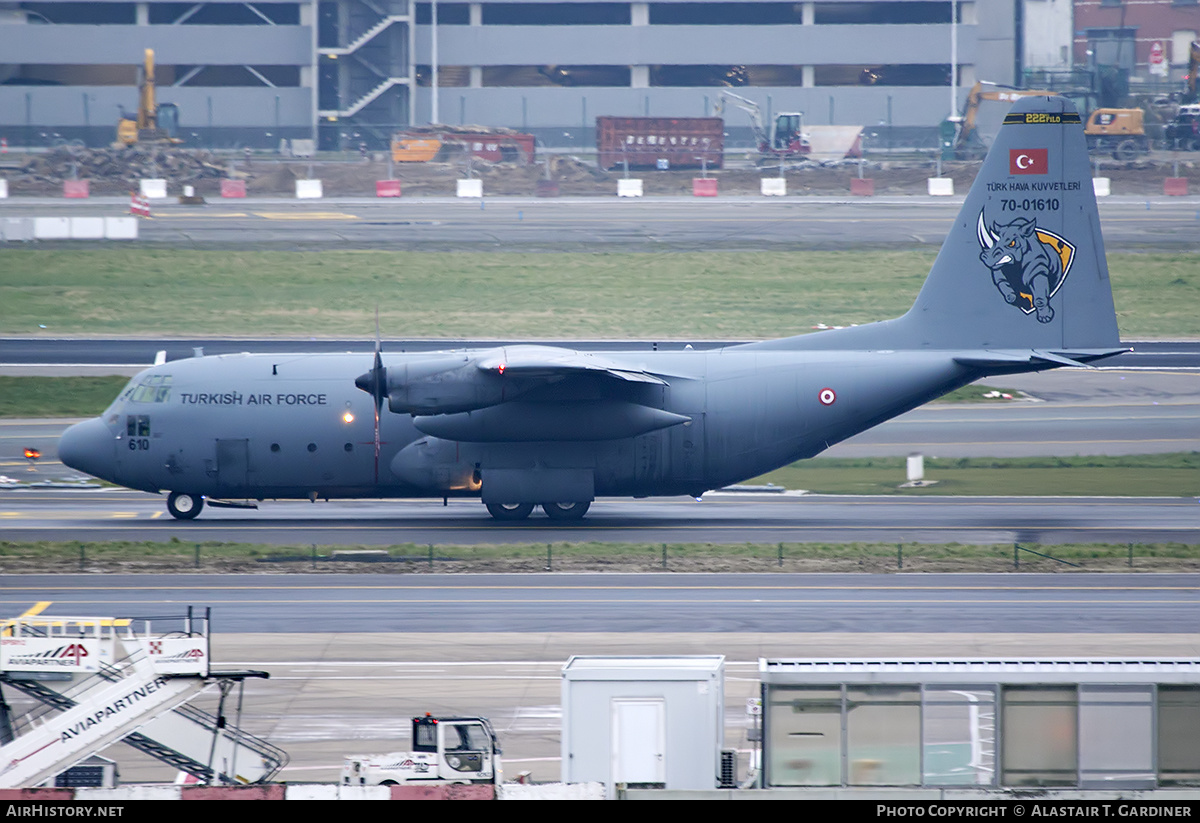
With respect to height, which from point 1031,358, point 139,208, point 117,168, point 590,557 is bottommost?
point 590,557

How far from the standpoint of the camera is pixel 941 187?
9831 cm

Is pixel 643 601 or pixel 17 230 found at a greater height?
pixel 17 230

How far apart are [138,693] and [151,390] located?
2110 cm

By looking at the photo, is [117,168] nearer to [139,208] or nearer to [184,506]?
[139,208]

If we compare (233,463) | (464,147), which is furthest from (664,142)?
(233,463)

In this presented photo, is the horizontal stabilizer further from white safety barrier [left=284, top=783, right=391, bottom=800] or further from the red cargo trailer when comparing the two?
the red cargo trailer

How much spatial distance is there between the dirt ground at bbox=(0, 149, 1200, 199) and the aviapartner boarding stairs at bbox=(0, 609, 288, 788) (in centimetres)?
8514

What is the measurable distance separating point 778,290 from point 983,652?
45.7 metres

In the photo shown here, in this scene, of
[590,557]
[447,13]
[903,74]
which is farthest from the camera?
[903,74]

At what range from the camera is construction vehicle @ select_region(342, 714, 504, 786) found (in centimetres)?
1673

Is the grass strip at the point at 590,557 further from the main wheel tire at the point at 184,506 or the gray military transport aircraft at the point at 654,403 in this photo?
the main wheel tire at the point at 184,506

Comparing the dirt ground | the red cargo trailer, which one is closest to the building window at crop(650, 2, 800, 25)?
the red cargo trailer

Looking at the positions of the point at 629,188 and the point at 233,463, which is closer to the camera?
the point at 233,463
